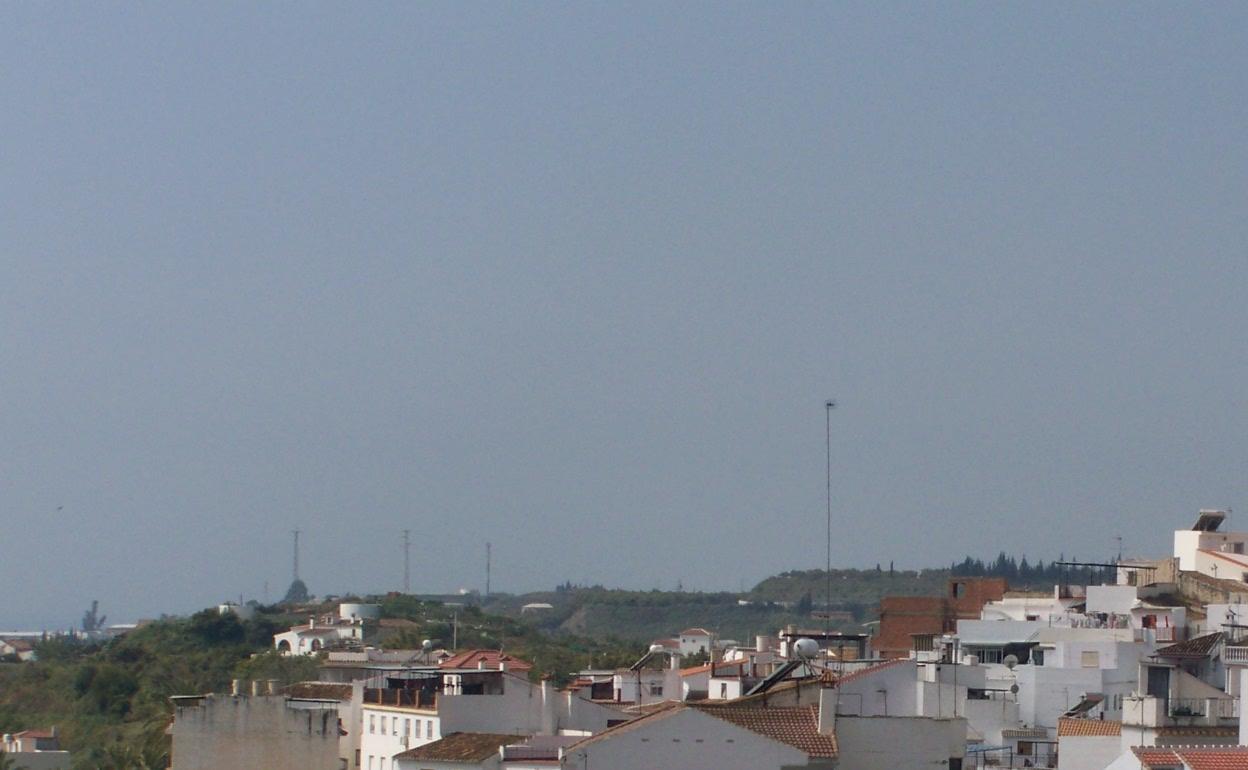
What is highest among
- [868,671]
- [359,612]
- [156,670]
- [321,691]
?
[359,612]

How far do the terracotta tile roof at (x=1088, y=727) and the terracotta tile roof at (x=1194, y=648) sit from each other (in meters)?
9.26

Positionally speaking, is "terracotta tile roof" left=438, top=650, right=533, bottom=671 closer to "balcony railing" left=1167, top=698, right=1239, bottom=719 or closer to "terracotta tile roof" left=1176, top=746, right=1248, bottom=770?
"balcony railing" left=1167, top=698, right=1239, bottom=719

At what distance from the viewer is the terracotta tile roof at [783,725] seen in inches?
1620

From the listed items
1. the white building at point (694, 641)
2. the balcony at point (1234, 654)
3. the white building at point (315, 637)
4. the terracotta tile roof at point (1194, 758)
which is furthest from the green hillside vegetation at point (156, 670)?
the terracotta tile roof at point (1194, 758)

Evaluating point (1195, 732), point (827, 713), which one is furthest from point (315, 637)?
point (1195, 732)

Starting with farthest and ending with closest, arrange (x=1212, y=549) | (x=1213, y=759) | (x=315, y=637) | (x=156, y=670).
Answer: (x=315, y=637) → (x=156, y=670) → (x=1212, y=549) → (x=1213, y=759)

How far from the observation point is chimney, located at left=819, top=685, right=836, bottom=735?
41.8 metres

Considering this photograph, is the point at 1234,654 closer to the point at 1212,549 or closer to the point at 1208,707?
the point at 1208,707

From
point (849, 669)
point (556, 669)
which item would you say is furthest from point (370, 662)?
point (849, 669)

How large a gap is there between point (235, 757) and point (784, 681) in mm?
17788

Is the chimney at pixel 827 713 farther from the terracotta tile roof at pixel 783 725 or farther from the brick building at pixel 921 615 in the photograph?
the brick building at pixel 921 615

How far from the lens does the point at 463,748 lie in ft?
163

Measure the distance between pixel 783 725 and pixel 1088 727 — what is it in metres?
6.52

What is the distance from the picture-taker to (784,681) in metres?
46.5
